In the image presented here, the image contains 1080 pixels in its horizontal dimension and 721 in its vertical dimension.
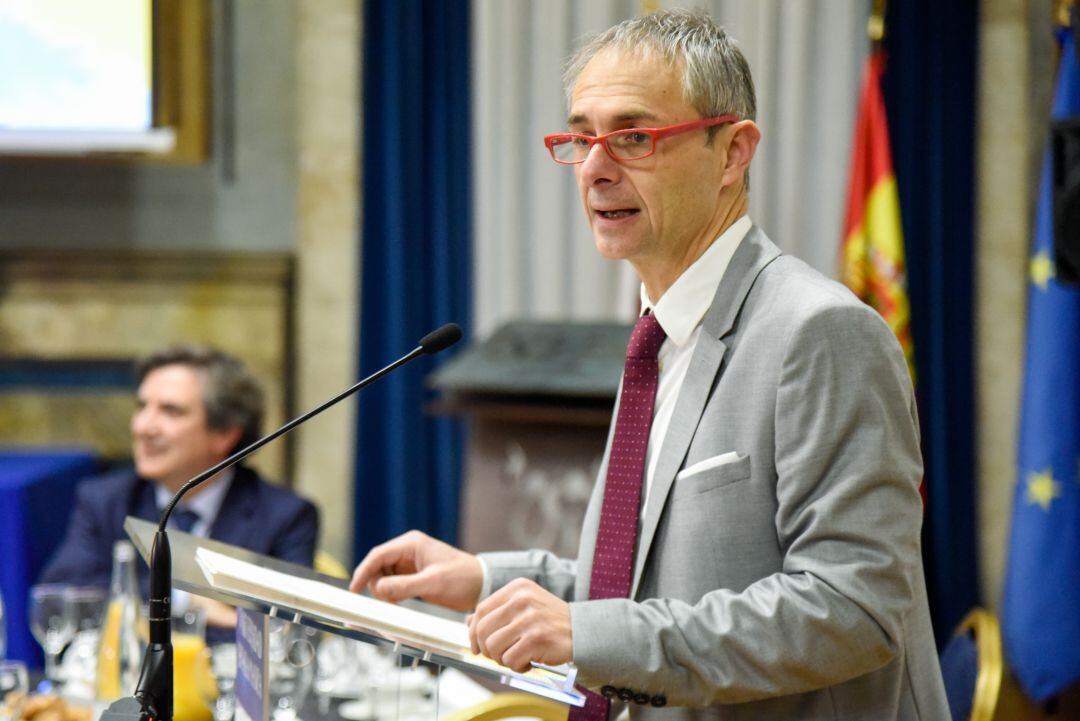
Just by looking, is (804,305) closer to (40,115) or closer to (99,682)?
(99,682)

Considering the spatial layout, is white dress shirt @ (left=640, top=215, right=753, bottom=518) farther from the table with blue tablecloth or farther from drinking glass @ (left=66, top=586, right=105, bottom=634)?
the table with blue tablecloth

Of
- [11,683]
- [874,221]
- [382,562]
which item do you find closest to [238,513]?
[11,683]

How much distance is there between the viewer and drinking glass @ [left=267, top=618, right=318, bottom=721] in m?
1.83

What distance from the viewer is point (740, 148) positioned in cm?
162

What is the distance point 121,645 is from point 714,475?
1.27m

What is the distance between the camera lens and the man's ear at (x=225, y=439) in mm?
3527

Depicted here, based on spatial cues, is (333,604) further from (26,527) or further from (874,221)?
(874,221)

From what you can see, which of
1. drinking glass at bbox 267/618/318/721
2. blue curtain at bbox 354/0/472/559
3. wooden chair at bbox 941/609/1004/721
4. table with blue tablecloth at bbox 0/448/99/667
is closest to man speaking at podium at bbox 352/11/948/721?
drinking glass at bbox 267/618/318/721

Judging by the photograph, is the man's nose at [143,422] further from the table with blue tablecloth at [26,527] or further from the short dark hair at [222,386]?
the table with blue tablecloth at [26,527]

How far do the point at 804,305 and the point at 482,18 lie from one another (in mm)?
3504

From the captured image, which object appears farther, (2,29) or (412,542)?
(2,29)

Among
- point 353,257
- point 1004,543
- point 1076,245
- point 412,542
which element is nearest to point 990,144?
point 1004,543

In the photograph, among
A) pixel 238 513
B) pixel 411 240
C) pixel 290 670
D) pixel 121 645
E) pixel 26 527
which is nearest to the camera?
pixel 290 670

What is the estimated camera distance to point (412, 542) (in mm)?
1733
